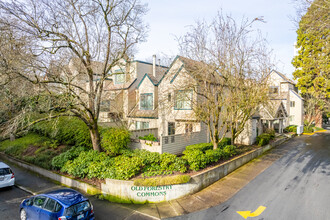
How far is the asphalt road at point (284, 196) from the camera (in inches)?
333

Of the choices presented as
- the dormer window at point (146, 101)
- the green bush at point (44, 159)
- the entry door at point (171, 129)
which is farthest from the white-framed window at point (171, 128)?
the green bush at point (44, 159)

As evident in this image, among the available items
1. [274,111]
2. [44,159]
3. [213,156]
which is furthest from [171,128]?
[274,111]

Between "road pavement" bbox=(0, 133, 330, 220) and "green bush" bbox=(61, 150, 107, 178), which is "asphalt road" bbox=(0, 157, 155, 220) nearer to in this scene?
"road pavement" bbox=(0, 133, 330, 220)

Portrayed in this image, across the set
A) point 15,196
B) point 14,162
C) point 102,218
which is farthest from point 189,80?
point 14,162

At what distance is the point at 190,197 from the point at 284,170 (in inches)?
328

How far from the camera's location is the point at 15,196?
36.7ft

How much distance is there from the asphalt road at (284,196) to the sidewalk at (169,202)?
433 mm

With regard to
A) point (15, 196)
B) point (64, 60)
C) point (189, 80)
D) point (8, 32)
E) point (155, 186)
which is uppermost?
point (8, 32)

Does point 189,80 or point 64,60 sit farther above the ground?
point 64,60

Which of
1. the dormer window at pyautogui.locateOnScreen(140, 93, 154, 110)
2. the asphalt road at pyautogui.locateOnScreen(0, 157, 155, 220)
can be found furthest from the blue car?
the dormer window at pyautogui.locateOnScreen(140, 93, 154, 110)

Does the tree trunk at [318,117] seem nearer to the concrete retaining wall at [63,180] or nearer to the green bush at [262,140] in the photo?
the green bush at [262,140]

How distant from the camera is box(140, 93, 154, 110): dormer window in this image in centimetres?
2112

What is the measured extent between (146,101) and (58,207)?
1513cm

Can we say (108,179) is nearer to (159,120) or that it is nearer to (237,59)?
(159,120)
